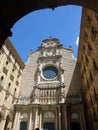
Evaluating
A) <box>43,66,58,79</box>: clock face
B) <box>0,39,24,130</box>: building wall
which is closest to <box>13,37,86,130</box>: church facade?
<box>43,66,58,79</box>: clock face

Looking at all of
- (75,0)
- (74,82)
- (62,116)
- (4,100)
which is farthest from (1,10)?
(74,82)

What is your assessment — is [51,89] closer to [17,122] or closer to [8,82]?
[8,82]

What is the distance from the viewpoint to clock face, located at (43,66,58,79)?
22952 mm

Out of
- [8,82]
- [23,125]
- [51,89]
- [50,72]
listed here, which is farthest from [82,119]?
[8,82]

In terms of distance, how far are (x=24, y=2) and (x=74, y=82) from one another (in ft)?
59.3

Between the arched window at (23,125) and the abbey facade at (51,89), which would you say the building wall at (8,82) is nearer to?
the abbey facade at (51,89)

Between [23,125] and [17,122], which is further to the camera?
[23,125]

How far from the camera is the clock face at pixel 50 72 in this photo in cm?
2295

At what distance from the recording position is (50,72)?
76.7 feet

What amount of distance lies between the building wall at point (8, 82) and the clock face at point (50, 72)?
512 centimetres

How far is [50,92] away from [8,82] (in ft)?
23.2

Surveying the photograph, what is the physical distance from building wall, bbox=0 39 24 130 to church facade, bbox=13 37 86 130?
3.62 feet

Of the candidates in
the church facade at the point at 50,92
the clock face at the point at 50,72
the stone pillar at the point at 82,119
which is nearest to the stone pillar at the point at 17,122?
the church facade at the point at 50,92

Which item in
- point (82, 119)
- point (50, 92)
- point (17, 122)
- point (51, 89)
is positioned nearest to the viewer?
point (82, 119)
